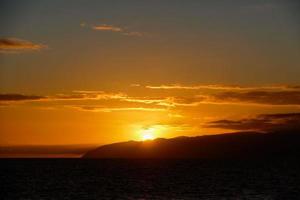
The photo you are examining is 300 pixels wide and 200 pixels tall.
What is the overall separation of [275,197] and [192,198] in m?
10.9

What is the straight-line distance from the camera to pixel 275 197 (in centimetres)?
7288

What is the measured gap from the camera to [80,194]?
266 ft

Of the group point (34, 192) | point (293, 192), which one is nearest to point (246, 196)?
point (293, 192)

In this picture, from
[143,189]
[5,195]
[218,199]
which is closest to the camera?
[218,199]

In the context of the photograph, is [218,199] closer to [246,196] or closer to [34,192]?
[246,196]

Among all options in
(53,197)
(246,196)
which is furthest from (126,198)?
(246,196)

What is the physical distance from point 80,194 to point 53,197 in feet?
21.3

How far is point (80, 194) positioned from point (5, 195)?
10.7 m

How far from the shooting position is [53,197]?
7538 centimetres

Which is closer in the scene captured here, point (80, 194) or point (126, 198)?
point (126, 198)

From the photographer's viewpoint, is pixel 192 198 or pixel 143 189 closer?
pixel 192 198

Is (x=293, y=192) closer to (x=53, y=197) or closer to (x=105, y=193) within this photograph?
(x=105, y=193)

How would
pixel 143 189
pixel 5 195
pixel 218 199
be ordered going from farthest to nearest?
pixel 143 189, pixel 5 195, pixel 218 199

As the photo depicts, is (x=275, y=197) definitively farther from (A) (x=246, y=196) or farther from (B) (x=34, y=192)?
(B) (x=34, y=192)
